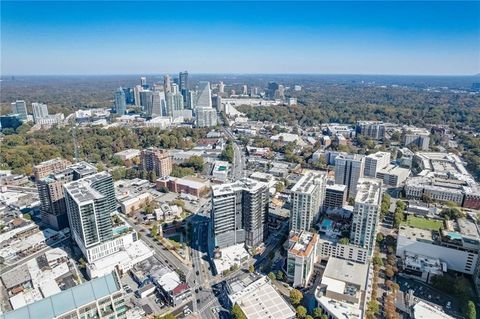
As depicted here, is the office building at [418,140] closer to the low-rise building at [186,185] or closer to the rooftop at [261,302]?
the low-rise building at [186,185]

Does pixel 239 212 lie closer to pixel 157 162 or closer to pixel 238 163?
pixel 157 162

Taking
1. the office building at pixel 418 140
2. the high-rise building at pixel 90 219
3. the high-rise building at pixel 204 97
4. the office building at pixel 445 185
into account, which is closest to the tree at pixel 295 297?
the high-rise building at pixel 90 219

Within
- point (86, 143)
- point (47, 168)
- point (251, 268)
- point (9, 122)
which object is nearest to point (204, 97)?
point (86, 143)

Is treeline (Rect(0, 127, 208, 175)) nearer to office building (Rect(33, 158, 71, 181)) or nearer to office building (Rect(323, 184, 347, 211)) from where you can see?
office building (Rect(33, 158, 71, 181))

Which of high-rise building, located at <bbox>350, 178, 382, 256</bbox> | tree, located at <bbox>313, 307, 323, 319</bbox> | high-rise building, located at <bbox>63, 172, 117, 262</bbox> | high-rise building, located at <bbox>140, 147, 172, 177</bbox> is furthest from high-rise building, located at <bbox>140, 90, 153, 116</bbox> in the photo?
tree, located at <bbox>313, 307, 323, 319</bbox>

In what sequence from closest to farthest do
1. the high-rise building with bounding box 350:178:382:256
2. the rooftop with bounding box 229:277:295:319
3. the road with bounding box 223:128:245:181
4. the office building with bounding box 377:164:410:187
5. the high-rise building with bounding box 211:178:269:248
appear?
the rooftop with bounding box 229:277:295:319
the high-rise building with bounding box 350:178:382:256
the high-rise building with bounding box 211:178:269:248
the office building with bounding box 377:164:410:187
the road with bounding box 223:128:245:181
